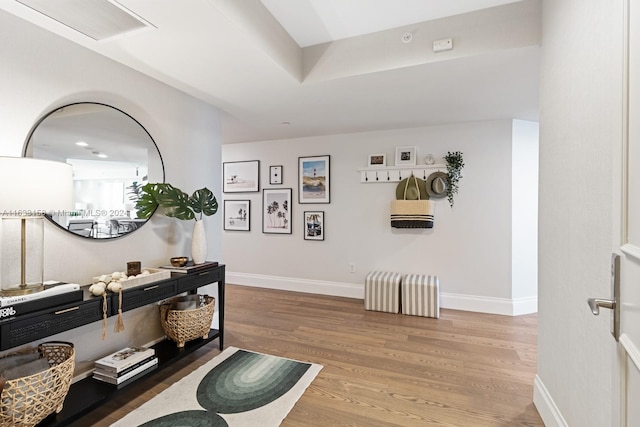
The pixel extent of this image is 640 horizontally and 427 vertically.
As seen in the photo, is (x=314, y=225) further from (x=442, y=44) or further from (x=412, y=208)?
(x=442, y=44)

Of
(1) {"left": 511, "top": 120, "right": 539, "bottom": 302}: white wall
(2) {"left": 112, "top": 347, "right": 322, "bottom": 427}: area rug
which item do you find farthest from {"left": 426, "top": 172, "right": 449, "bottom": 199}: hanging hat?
(2) {"left": 112, "top": 347, "right": 322, "bottom": 427}: area rug

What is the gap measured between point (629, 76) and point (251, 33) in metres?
1.79

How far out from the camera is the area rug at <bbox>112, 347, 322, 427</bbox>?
1.76 metres

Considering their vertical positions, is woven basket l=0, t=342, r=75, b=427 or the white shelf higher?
the white shelf

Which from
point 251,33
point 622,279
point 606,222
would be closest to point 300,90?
point 251,33

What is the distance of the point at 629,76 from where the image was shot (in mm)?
809

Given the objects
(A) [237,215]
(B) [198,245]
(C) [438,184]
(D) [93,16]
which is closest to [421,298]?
(C) [438,184]

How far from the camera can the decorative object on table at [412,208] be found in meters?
3.65

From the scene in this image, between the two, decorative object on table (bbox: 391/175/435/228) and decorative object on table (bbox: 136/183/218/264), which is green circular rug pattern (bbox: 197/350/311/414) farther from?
decorative object on table (bbox: 391/175/435/228)

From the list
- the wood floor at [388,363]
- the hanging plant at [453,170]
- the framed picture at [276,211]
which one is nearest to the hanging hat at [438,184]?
the hanging plant at [453,170]

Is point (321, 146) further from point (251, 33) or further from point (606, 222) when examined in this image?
point (606, 222)

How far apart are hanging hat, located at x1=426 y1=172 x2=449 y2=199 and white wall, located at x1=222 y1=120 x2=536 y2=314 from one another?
151 millimetres

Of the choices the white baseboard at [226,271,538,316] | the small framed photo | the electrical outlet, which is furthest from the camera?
the small framed photo

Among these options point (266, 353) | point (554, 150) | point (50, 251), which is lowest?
point (266, 353)
